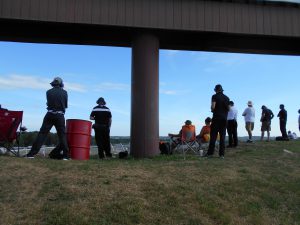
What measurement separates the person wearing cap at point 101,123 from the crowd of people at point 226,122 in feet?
8.33

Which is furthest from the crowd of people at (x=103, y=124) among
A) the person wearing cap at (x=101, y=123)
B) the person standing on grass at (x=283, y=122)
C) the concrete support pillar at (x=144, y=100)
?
the person standing on grass at (x=283, y=122)

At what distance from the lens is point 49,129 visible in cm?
951

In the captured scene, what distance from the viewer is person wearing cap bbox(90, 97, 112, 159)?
11062 millimetres

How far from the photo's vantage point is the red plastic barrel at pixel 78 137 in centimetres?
996

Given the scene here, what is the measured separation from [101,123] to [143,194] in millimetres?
4766

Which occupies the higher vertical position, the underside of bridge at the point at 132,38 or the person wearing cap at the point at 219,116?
the underside of bridge at the point at 132,38

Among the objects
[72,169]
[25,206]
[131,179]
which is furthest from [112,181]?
[25,206]

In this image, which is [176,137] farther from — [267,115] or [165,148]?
[267,115]

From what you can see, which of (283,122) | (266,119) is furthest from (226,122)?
(283,122)

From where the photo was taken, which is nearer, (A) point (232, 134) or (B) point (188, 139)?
(B) point (188, 139)

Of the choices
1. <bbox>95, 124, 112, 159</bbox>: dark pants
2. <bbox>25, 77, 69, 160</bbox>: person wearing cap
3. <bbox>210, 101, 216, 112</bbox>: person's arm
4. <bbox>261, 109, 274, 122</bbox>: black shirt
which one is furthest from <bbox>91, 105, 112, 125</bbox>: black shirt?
<bbox>261, 109, 274, 122</bbox>: black shirt

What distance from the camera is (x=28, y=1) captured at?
36.7 ft

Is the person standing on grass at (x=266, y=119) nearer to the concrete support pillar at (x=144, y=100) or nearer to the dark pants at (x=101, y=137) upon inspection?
the concrete support pillar at (x=144, y=100)

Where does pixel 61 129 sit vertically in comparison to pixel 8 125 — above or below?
below
